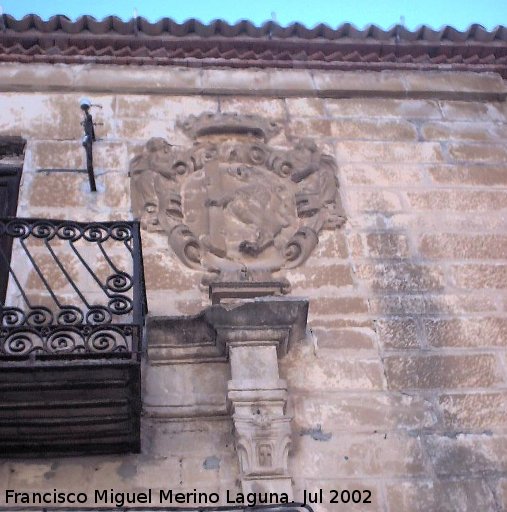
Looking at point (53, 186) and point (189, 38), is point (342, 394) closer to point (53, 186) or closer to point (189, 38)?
point (53, 186)

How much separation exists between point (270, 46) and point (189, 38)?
1.90ft

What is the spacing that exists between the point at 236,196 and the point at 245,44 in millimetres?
1538

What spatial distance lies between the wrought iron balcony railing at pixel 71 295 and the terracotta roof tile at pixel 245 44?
5.87ft

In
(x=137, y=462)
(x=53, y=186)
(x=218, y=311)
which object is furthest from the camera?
(x=53, y=186)

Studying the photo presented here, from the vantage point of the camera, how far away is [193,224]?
5188 millimetres

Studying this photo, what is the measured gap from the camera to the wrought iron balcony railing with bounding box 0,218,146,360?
3844mm

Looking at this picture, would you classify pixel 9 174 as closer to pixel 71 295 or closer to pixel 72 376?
pixel 71 295

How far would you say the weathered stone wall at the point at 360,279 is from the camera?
414 cm

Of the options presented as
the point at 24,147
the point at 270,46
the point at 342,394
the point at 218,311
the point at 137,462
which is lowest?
the point at 137,462

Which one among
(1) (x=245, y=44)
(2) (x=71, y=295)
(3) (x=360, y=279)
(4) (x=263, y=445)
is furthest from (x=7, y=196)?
(4) (x=263, y=445)

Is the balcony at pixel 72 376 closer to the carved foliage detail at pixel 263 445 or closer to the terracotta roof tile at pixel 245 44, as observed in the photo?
the carved foliage detail at pixel 263 445

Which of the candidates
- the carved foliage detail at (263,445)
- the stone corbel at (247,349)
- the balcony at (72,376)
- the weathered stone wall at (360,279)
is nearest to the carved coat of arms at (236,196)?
the weathered stone wall at (360,279)

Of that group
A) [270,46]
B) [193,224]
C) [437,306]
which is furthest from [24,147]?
[437,306]

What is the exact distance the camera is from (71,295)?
4.72m
